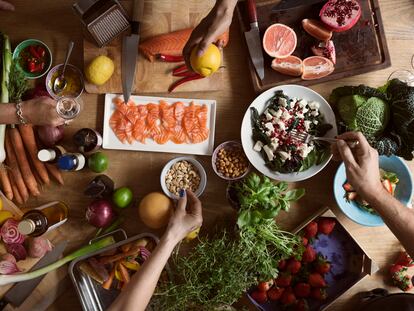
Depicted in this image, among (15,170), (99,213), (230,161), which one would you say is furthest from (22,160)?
(230,161)

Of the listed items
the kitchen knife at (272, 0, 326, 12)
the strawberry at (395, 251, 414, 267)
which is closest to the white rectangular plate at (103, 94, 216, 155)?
the kitchen knife at (272, 0, 326, 12)

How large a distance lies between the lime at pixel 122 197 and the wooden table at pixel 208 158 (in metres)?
0.06

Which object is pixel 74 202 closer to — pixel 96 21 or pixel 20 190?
pixel 20 190

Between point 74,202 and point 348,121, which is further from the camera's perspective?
point 74,202

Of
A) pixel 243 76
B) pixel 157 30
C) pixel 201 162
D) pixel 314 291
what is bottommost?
pixel 314 291

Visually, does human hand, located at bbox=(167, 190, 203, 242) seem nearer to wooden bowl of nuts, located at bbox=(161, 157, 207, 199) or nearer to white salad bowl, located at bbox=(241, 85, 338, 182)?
wooden bowl of nuts, located at bbox=(161, 157, 207, 199)

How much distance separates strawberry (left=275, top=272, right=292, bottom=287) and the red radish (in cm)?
96

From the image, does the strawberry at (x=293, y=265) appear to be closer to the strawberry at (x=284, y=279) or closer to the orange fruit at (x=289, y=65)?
the strawberry at (x=284, y=279)

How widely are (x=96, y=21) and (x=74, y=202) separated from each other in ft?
2.45

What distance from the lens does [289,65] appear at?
5.42 feet

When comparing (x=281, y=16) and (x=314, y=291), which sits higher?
(x=281, y=16)

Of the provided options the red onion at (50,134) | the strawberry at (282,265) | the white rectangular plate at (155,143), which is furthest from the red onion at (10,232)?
the strawberry at (282,265)

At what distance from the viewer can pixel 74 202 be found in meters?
1.75

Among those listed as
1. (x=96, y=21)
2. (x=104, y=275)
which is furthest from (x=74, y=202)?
(x=96, y=21)
